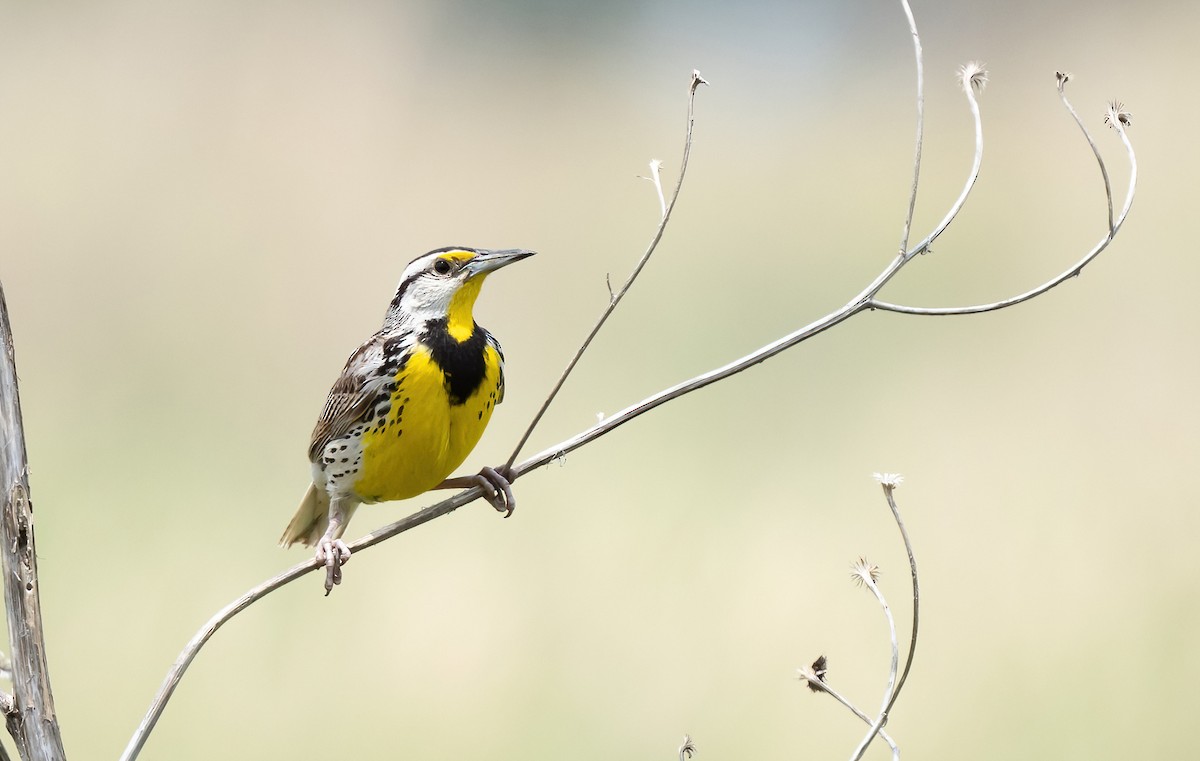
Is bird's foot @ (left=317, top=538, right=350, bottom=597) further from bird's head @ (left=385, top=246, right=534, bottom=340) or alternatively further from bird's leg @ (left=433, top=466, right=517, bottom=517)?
bird's head @ (left=385, top=246, right=534, bottom=340)

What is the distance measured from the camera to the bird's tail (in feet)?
4.06

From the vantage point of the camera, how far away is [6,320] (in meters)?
0.58

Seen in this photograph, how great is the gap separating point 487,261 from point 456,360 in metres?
0.09

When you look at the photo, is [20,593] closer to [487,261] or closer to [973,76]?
[487,261]

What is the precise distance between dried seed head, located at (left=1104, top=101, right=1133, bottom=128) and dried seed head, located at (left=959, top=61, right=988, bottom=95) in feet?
0.28

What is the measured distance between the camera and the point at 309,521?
4.18ft

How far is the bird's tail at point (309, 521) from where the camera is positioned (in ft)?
4.06

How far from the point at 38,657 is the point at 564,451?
336 millimetres

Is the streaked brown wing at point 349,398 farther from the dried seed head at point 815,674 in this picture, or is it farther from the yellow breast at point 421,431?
the dried seed head at point 815,674

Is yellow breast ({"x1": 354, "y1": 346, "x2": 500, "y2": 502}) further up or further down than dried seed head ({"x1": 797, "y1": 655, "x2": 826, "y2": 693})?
further up

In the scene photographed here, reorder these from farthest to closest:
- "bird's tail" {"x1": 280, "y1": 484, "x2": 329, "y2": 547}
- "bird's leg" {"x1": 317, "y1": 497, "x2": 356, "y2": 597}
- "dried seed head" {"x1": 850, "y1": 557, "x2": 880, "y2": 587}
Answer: "bird's tail" {"x1": 280, "y1": 484, "x2": 329, "y2": 547}
"bird's leg" {"x1": 317, "y1": 497, "x2": 356, "y2": 597}
"dried seed head" {"x1": 850, "y1": 557, "x2": 880, "y2": 587}

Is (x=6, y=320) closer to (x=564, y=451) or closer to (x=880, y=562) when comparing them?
(x=564, y=451)

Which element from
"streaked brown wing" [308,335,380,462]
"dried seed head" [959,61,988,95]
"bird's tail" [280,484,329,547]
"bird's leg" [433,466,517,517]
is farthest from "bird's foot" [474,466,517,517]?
"dried seed head" [959,61,988,95]

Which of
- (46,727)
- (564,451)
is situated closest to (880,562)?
(564,451)
